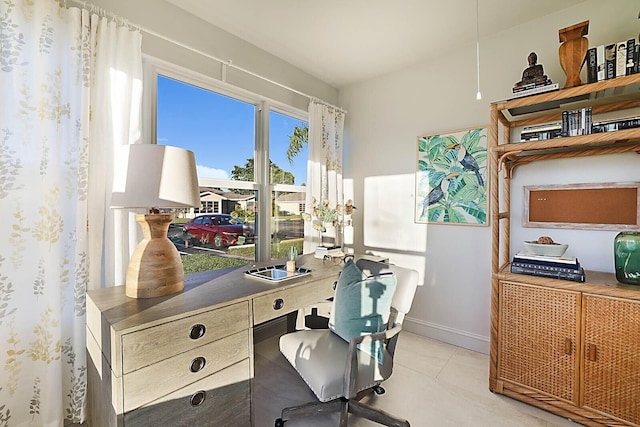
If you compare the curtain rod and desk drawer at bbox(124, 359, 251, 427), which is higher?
the curtain rod

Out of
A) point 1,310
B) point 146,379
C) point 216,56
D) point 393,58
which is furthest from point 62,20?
point 393,58

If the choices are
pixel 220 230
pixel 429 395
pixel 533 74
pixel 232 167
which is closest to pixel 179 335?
pixel 220 230

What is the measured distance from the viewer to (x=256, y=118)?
268cm

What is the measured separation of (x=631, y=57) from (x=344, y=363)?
2.30m

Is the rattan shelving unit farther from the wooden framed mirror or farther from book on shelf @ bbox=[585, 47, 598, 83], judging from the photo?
the wooden framed mirror

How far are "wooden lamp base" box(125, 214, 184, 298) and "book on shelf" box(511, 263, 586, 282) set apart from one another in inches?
82.9

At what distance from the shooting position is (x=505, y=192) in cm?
232

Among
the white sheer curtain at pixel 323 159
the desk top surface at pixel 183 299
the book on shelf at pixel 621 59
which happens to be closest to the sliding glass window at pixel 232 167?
the white sheer curtain at pixel 323 159

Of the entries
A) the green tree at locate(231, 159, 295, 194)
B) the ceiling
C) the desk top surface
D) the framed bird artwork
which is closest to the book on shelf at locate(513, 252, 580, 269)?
the framed bird artwork

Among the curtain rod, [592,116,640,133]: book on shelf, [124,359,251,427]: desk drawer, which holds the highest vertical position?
the curtain rod

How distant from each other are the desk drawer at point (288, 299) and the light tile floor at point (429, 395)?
64 cm

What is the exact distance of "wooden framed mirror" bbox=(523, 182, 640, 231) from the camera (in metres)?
1.89

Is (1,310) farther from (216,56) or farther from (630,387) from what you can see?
(630,387)

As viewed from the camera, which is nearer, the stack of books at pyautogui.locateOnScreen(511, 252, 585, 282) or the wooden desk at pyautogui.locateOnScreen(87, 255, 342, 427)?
the wooden desk at pyautogui.locateOnScreen(87, 255, 342, 427)
